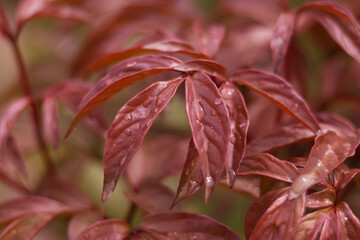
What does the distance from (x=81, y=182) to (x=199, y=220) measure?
447 millimetres

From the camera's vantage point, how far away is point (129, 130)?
53cm

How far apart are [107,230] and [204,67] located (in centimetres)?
27

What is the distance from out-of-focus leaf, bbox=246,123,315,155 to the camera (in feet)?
2.02

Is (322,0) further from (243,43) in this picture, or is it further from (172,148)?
(172,148)

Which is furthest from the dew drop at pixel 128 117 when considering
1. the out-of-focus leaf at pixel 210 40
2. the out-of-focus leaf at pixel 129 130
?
the out-of-focus leaf at pixel 210 40

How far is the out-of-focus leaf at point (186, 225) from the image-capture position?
56 cm

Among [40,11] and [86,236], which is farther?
[40,11]

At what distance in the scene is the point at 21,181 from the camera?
810 millimetres

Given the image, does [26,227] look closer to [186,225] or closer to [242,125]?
[186,225]

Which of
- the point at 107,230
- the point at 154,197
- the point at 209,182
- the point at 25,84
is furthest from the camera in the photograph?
the point at 25,84

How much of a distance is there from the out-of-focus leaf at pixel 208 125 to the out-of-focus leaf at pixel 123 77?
0.15 feet

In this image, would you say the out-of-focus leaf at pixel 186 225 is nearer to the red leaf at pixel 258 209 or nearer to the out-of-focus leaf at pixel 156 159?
the red leaf at pixel 258 209

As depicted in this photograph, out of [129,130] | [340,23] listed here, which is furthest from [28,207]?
[340,23]

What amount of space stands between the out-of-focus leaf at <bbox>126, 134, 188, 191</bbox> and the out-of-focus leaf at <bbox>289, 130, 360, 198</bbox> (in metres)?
0.27
